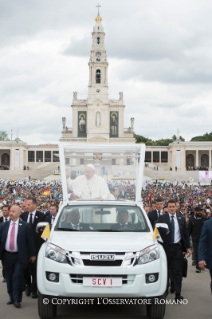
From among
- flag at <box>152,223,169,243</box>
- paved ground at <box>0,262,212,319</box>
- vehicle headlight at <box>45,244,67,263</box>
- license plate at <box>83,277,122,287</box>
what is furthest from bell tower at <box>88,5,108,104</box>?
license plate at <box>83,277,122,287</box>

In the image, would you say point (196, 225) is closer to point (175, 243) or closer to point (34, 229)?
point (175, 243)

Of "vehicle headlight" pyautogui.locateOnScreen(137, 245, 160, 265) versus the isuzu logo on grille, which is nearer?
the isuzu logo on grille

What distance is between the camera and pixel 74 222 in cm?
686

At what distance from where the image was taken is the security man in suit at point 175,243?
7.50m

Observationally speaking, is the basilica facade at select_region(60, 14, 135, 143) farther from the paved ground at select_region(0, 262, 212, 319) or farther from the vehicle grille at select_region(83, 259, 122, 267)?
the vehicle grille at select_region(83, 259, 122, 267)

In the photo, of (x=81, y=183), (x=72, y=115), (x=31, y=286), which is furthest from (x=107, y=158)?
(x=72, y=115)

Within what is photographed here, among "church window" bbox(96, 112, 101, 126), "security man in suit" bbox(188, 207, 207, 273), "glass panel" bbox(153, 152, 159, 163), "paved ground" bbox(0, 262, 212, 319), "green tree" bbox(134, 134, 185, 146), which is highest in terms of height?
"church window" bbox(96, 112, 101, 126)

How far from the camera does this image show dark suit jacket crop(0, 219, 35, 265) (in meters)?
7.03

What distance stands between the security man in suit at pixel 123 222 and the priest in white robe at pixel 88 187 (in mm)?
1154

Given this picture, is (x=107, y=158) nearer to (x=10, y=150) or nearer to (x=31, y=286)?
(x=31, y=286)

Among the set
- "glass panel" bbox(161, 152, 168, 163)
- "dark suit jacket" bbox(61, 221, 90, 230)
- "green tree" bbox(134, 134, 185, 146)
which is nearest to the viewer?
"dark suit jacket" bbox(61, 221, 90, 230)

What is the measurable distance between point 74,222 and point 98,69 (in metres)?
79.9

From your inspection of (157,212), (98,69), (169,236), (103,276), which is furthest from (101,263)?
(98,69)

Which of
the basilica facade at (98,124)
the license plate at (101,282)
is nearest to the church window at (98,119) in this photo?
the basilica facade at (98,124)
